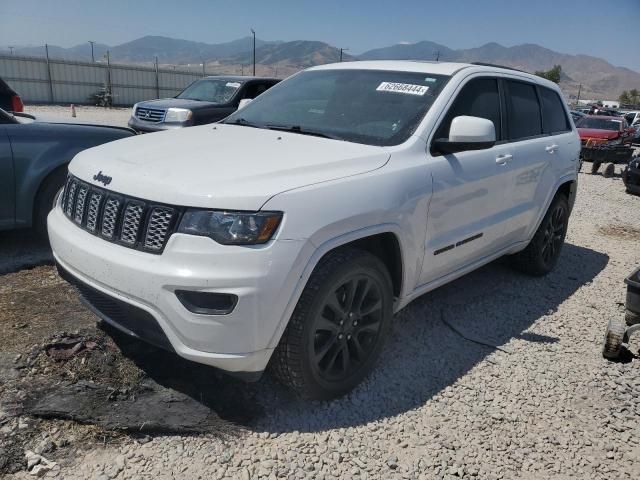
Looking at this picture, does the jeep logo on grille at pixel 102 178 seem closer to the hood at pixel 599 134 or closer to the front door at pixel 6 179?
the front door at pixel 6 179

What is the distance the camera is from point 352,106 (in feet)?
12.0

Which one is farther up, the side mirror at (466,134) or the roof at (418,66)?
the roof at (418,66)

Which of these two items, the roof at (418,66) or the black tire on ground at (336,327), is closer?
the black tire on ground at (336,327)

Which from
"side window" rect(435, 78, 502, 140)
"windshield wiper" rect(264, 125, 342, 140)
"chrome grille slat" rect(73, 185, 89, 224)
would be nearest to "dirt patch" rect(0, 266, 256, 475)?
"chrome grille slat" rect(73, 185, 89, 224)

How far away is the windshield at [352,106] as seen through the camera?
3.39m

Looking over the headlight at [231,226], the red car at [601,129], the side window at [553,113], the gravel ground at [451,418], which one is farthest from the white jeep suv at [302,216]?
the red car at [601,129]

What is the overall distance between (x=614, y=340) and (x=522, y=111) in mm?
1955

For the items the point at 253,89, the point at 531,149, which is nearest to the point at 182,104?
the point at 253,89

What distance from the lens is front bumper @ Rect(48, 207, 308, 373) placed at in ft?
7.80

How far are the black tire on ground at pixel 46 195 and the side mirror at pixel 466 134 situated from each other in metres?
3.37

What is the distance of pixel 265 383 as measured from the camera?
126 inches

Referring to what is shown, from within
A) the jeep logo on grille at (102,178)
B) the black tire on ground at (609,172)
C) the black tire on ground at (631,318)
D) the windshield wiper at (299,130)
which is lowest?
the black tire on ground at (609,172)

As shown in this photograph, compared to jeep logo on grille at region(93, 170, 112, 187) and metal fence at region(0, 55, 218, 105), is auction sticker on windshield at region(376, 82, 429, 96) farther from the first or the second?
metal fence at region(0, 55, 218, 105)

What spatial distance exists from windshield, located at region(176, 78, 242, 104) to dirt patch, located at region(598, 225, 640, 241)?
7678mm
